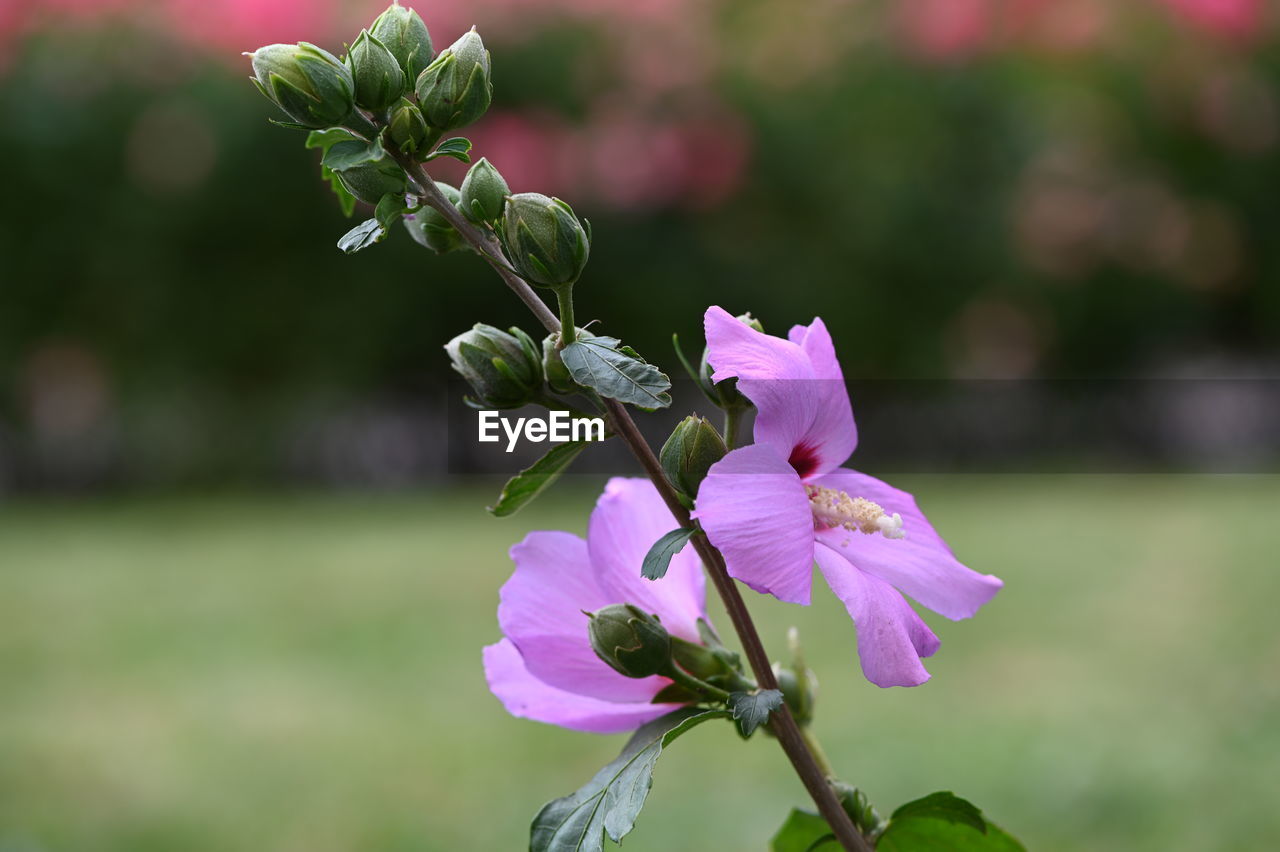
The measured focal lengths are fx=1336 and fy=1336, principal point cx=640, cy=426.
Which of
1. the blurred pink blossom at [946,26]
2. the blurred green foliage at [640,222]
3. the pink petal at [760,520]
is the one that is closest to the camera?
the pink petal at [760,520]

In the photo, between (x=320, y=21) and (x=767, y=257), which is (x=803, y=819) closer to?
(x=320, y=21)

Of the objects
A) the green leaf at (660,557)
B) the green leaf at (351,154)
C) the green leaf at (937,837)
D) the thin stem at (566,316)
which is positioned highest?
the green leaf at (351,154)

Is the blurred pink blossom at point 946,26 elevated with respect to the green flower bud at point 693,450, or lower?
lower

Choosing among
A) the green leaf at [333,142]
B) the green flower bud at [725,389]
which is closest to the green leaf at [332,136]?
the green leaf at [333,142]

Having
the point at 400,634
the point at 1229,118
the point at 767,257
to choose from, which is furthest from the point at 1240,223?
the point at 400,634

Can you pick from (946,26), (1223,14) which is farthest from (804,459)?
(1223,14)

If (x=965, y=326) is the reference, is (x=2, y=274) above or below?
above

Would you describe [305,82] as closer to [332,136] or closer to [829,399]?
[332,136]

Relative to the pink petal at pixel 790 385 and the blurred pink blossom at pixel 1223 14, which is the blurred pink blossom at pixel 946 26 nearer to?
the blurred pink blossom at pixel 1223 14

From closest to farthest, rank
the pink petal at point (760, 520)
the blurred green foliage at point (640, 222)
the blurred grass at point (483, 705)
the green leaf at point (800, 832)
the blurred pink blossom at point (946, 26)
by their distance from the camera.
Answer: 1. the pink petal at point (760, 520)
2. the green leaf at point (800, 832)
3. the blurred grass at point (483, 705)
4. the blurred green foliage at point (640, 222)
5. the blurred pink blossom at point (946, 26)
